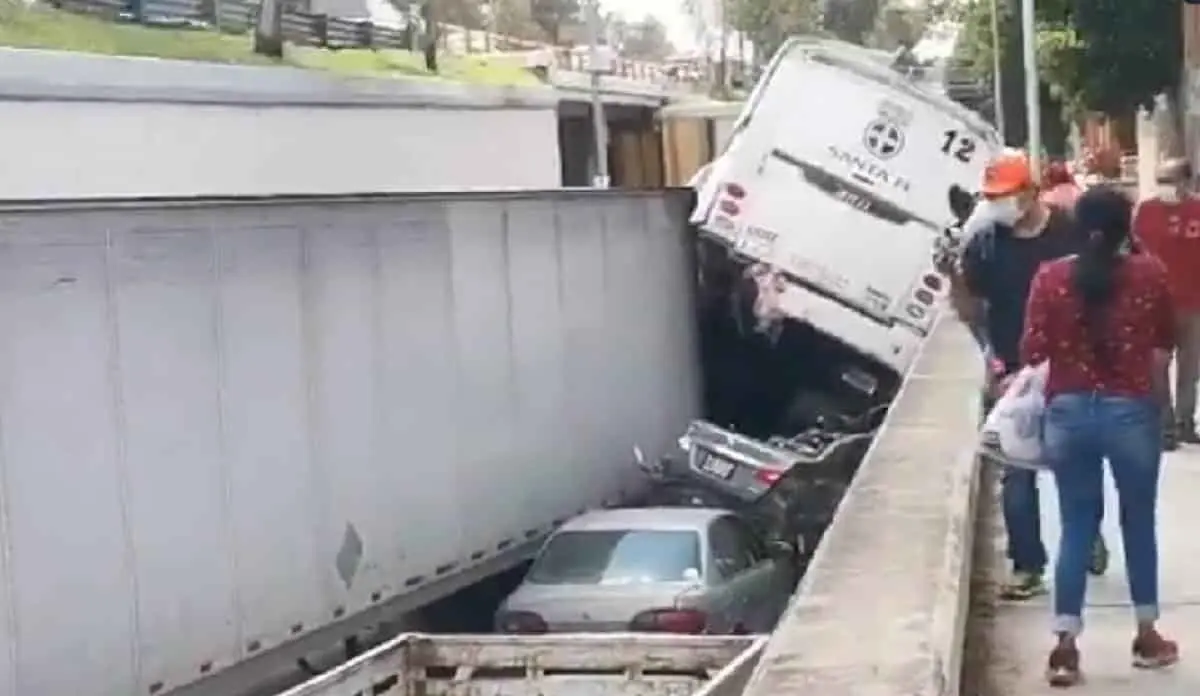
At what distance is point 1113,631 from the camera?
8242mm

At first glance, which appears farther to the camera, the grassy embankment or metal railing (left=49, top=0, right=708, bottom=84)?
metal railing (left=49, top=0, right=708, bottom=84)

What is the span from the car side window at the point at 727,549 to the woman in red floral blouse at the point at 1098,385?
6826 mm

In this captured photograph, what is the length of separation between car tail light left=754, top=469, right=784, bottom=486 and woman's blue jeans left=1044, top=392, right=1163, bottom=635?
11.4 metres

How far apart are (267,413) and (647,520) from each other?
284cm

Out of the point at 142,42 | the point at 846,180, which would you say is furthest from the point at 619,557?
the point at 142,42

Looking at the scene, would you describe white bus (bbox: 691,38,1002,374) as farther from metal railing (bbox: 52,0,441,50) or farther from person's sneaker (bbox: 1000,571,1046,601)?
metal railing (bbox: 52,0,441,50)

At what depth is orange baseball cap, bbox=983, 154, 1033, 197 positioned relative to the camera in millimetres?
9086

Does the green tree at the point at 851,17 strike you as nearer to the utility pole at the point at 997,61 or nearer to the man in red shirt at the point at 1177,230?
the utility pole at the point at 997,61

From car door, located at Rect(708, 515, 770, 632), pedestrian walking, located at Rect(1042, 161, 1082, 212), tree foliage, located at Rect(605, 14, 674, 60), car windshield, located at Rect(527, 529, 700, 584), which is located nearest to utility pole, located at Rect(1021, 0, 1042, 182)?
car door, located at Rect(708, 515, 770, 632)

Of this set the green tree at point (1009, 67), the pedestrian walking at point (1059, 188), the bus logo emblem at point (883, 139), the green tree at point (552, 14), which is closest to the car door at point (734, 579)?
the pedestrian walking at point (1059, 188)

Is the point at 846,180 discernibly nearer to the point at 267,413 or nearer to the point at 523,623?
the point at 523,623

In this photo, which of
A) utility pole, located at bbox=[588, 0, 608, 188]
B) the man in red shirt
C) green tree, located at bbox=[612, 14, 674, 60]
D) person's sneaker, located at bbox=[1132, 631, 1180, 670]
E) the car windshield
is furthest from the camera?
green tree, located at bbox=[612, 14, 674, 60]

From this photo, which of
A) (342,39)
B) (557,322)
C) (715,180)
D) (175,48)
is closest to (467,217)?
(557,322)

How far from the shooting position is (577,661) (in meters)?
9.53
